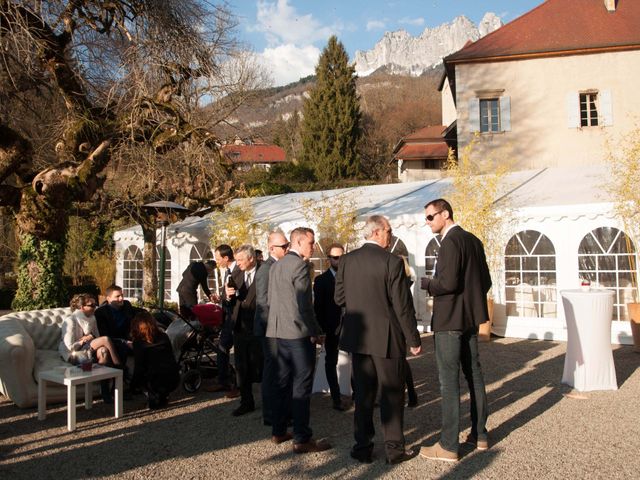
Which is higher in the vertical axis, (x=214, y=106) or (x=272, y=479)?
(x=214, y=106)

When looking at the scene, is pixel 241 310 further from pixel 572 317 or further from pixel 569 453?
pixel 572 317

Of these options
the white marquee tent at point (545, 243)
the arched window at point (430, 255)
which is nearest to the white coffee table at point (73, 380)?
the white marquee tent at point (545, 243)

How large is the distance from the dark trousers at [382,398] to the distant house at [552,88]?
16.2 metres

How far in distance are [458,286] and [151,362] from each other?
309cm

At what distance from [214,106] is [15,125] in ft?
13.6

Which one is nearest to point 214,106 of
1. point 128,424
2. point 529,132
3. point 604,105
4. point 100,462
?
point 128,424

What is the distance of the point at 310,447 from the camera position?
13.9 ft

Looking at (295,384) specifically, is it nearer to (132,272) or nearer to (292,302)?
(292,302)

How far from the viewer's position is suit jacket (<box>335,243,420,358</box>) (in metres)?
3.91

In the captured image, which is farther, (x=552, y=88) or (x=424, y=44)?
(x=424, y=44)

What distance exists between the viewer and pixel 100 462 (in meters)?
4.18

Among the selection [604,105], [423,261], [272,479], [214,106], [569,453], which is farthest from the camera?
[604,105]

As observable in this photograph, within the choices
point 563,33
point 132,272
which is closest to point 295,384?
point 132,272

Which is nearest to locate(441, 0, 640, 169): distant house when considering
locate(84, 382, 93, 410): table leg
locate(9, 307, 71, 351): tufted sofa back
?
locate(9, 307, 71, 351): tufted sofa back
